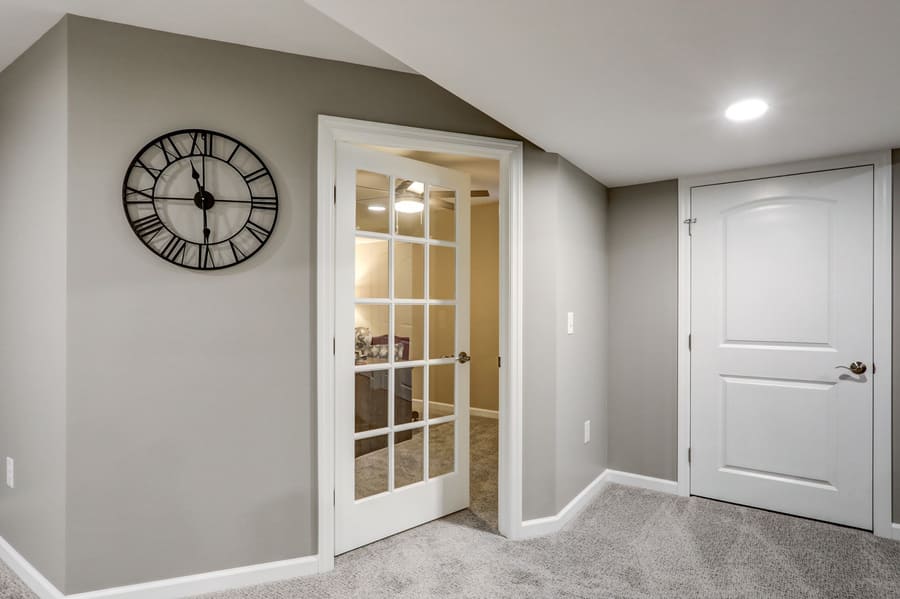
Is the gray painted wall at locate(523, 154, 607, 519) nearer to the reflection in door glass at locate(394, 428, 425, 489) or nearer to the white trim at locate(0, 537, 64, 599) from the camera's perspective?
the reflection in door glass at locate(394, 428, 425, 489)

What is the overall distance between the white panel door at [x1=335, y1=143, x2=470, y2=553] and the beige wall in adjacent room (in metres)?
2.50

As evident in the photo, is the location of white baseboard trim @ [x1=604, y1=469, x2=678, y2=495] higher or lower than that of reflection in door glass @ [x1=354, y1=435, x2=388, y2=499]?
lower

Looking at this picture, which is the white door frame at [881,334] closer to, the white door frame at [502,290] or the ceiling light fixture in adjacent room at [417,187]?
the white door frame at [502,290]

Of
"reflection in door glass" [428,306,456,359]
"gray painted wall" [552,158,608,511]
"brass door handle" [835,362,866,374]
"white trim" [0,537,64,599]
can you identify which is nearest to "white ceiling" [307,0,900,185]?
"gray painted wall" [552,158,608,511]

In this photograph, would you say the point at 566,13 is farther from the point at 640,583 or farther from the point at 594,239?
the point at 640,583

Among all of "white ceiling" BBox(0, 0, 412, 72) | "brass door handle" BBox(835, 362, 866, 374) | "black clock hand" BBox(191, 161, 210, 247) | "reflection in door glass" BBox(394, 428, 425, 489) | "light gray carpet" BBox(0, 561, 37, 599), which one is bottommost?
"light gray carpet" BBox(0, 561, 37, 599)

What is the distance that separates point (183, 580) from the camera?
2018 millimetres

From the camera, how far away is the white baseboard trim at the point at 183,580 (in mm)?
1942

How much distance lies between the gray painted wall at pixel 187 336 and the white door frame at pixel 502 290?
0.05m

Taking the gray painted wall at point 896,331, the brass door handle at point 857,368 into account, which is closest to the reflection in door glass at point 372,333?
the brass door handle at point 857,368

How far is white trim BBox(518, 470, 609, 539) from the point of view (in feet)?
8.59

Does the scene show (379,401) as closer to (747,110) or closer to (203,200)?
(203,200)

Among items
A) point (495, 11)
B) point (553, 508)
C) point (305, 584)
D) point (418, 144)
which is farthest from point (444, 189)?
point (305, 584)

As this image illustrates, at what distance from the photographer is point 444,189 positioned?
278cm
